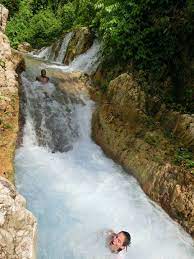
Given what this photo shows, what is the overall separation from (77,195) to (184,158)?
9.34 feet

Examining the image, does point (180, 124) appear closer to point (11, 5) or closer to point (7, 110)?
point (7, 110)

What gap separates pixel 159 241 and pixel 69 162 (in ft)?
11.9

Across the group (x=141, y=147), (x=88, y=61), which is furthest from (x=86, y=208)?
(x=88, y=61)

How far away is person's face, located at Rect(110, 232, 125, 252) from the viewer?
23.2 feet

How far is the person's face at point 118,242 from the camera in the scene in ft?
23.2

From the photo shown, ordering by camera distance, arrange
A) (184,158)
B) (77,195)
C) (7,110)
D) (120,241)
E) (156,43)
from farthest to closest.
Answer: (156,43)
(7,110)
(184,158)
(77,195)
(120,241)

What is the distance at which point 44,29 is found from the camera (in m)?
27.5

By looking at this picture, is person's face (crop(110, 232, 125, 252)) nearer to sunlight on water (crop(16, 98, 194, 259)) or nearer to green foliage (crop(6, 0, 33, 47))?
sunlight on water (crop(16, 98, 194, 259))

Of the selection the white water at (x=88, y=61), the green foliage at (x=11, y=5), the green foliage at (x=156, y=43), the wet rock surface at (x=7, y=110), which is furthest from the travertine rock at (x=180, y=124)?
the green foliage at (x=11, y=5)

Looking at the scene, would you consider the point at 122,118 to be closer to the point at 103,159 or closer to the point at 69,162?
the point at 103,159

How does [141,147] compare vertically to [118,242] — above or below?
above

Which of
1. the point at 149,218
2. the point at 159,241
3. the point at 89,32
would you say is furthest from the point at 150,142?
the point at 89,32

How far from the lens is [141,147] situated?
422 inches

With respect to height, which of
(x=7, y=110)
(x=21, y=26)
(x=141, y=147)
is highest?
(x=21, y=26)
